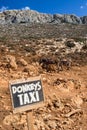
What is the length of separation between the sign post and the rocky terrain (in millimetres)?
2933

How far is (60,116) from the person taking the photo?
37.7 feet

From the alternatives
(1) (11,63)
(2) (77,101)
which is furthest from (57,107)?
(1) (11,63)

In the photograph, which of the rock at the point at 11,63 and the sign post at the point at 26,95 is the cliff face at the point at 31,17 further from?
the sign post at the point at 26,95

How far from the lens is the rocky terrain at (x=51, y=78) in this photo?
10.9m

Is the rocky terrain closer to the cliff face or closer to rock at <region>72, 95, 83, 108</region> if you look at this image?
rock at <region>72, 95, 83, 108</region>

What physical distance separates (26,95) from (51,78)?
7.25 m

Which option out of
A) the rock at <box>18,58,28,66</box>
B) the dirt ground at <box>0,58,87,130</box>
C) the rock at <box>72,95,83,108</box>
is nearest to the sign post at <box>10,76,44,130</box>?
the dirt ground at <box>0,58,87,130</box>

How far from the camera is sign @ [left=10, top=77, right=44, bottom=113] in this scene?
733 cm

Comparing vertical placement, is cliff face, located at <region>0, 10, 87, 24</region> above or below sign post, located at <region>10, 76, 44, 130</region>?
above

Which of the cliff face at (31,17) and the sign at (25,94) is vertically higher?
the cliff face at (31,17)

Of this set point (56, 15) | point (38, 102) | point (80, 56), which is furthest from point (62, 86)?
point (56, 15)

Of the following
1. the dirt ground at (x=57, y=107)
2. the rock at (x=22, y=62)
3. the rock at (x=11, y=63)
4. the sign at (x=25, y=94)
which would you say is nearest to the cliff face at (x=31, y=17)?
the rock at (x=22, y=62)

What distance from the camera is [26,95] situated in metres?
7.40

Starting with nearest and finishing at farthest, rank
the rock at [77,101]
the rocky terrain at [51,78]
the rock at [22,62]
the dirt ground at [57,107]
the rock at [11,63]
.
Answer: the dirt ground at [57,107] < the rocky terrain at [51,78] < the rock at [77,101] < the rock at [11,63] < the rock at [22,62]
